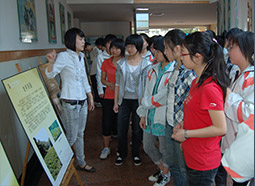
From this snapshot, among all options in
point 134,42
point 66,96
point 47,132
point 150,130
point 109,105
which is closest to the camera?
point 47,132

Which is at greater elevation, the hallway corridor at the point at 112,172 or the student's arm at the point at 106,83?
the student's arm at the point at 106,83

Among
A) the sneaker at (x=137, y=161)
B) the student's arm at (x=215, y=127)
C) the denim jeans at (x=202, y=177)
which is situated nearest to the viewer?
the student's arm at (x=215, y=127)

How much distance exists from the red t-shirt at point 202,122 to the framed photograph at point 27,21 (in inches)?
78.5

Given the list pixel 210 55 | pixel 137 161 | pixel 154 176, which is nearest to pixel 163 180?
pixel 154 176

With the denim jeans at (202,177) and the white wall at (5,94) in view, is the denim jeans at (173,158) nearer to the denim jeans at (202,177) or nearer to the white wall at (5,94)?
the denim jeans at (202,177)

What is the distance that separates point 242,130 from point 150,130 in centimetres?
133

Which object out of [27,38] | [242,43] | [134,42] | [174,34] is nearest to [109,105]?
[134,42]

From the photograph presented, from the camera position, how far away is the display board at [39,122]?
1531mm

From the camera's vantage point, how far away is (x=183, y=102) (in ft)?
5.63

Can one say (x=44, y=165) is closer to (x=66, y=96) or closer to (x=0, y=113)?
Result: (x=0, y=113)

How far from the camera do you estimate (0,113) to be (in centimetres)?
200

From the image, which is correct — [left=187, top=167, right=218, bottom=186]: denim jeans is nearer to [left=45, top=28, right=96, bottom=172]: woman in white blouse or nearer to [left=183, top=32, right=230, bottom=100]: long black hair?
[left=183, top=32, right=230, bottom=100]: long black hair

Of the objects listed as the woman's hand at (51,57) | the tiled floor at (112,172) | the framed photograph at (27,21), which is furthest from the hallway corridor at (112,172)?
the framed photograph at (27,21)

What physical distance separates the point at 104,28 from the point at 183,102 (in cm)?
897
